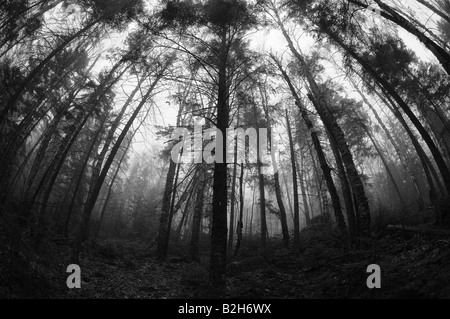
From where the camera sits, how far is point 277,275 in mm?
8492

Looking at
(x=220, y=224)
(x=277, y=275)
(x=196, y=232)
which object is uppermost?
(x=196, y=232)

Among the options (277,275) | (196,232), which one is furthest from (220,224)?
(196,232)

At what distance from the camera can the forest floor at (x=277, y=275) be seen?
4.71 m

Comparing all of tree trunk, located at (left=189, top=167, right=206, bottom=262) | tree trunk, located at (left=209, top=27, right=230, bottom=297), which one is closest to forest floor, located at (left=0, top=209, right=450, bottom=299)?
tree trunk, located at (left=209, top=27, right=230, bottom=297)

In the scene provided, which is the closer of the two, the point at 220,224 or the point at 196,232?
the point at 220,224

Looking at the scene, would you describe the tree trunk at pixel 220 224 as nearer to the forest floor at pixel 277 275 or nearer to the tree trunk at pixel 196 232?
the forest floor at pixel 277 275

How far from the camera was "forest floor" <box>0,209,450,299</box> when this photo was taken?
186 inches

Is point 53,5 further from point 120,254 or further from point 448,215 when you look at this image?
point 448,215

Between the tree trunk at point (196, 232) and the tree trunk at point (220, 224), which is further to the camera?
the tree trunk at point (196, 232)

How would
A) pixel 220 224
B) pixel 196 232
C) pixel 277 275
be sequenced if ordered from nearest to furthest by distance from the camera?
pixel 220 224
pixel 277 275
pixel 196 232

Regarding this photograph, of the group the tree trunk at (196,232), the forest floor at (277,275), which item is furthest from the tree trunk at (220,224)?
the tree trunk at (196,232)

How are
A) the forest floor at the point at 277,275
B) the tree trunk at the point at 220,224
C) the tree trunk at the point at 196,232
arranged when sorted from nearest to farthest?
1. the forest floor at the point at 277,275
2. the tree trunk at the point at 220,224
3. the tree trunk at the point at 196,232

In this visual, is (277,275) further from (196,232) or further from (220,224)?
(196,232)

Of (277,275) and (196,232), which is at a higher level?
(196,232)
